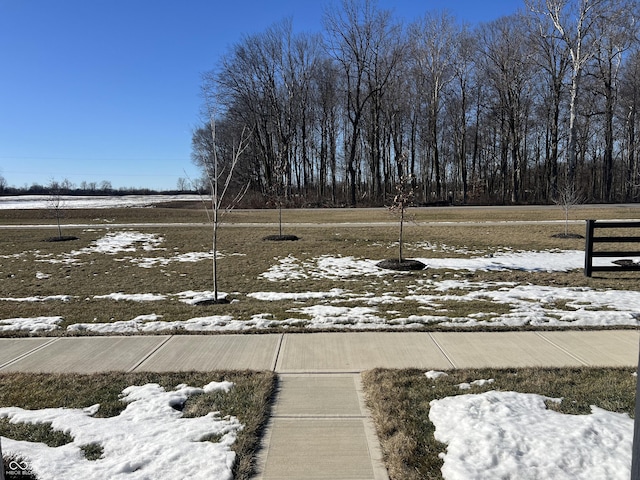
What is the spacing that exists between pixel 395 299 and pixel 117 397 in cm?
548

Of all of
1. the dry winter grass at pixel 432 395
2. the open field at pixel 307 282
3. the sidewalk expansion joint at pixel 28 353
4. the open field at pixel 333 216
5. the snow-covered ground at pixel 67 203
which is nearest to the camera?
the dry winter grass at pixel 432 395

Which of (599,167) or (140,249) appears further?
(599,167)

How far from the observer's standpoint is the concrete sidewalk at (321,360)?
3.18 m

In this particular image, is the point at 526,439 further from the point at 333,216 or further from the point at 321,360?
the point at 333,216

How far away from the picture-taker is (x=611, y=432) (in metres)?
3.26

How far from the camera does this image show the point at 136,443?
10.6 ft

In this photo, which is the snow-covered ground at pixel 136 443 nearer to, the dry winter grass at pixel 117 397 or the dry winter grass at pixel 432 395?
the dry winter grass at pixel 117 397

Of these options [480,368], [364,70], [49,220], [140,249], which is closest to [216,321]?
[480,368]

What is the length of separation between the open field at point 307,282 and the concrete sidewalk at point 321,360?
1.65ft

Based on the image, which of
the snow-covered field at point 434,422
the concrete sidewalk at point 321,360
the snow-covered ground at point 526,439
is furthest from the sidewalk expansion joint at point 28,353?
the snow-covered ground at point 526,439

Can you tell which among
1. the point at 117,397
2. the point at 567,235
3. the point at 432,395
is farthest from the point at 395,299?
the point at 567,235

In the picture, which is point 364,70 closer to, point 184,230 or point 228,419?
point 184,230

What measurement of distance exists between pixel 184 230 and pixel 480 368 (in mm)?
19499

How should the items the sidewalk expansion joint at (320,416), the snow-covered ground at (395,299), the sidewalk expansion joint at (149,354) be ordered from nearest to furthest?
the sidewalk expansion joint at (320,416) → the sidewalk expansion joint at (149,354) → the snow-covered ground at (395,299)
